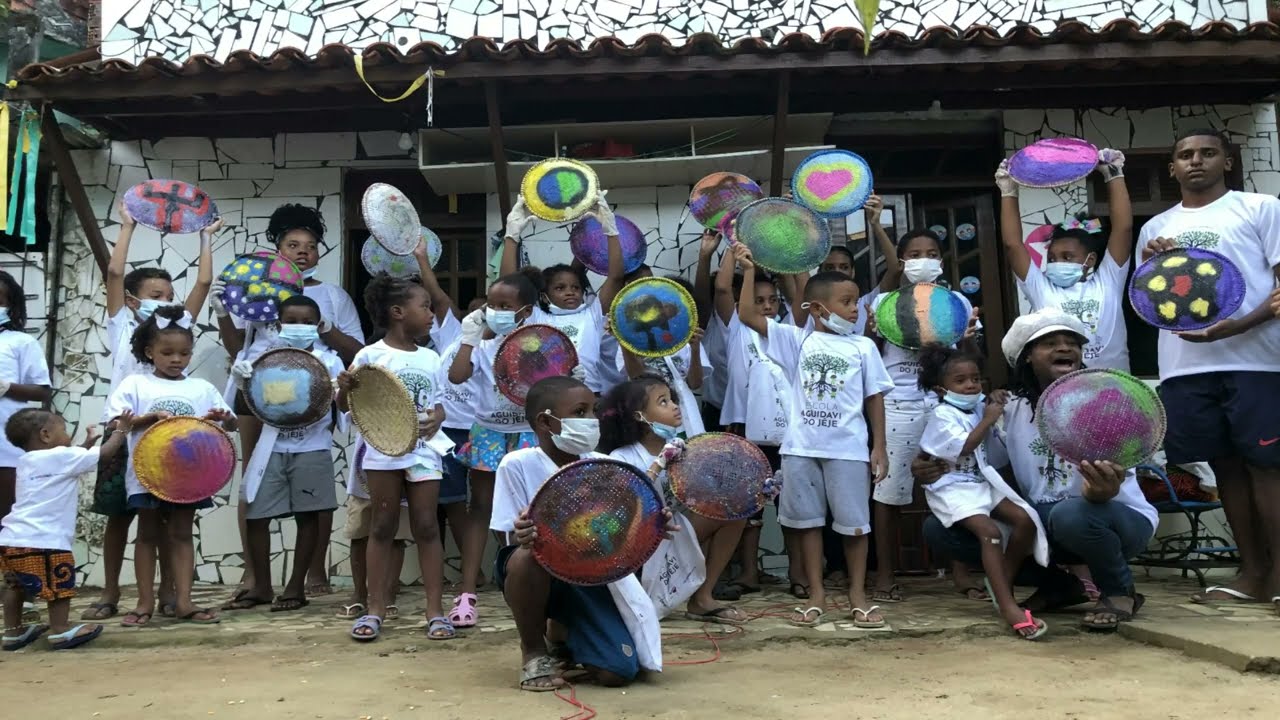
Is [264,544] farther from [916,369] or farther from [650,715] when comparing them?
[916,369]

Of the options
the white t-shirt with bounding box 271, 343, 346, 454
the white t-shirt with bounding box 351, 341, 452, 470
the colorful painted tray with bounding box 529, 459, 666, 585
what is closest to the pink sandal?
the white t-shirt with bounding box 351, 341, 452, 470

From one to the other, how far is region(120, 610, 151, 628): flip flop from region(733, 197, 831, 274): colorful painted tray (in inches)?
126

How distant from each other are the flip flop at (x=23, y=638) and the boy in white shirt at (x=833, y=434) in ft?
10.3

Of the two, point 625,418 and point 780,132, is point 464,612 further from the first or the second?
point 780,132

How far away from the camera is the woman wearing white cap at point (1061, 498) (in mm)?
4145

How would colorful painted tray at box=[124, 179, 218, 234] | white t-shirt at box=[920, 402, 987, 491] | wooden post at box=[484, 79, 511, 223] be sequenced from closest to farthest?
white t-shirt at box=[920, 402, 987, 491] → colorful painted tray at box=[124, 179, 218, 234] → wooden post at box=[484, 79, 511, 223]

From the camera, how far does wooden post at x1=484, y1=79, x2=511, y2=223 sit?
18.8ft

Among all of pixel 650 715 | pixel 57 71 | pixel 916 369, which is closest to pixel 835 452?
Answer: pixel 916 369

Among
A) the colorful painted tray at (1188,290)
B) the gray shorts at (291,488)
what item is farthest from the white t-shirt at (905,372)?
the gray shorts at (291,488)

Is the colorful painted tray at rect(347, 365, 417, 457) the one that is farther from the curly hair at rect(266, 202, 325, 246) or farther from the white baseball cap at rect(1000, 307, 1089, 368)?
the white baseball cap at rect(1000, 307, 1089, 368)

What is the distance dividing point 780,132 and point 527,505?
3189 mm

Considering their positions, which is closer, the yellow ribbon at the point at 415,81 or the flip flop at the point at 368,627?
the flip flop at the point at 368,627

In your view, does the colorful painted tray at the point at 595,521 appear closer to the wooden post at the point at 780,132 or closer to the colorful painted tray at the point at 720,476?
the colorful painted tray at the point at 720,476

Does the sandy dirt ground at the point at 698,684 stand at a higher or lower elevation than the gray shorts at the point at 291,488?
lower
